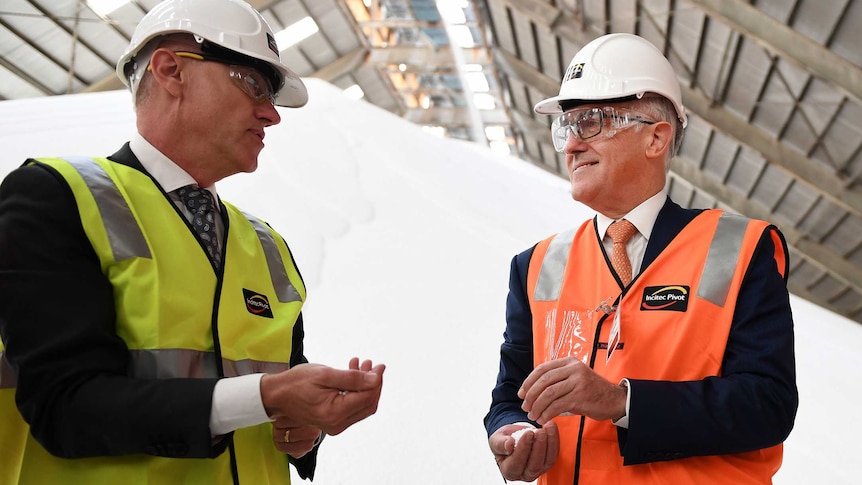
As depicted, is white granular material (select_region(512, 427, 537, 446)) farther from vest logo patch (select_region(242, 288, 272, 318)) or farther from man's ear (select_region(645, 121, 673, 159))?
man's ear (select_region(645, 121, 673, 159))

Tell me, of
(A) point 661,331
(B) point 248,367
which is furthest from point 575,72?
(B) point 248,367

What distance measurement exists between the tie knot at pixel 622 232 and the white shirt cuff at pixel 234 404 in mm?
1133

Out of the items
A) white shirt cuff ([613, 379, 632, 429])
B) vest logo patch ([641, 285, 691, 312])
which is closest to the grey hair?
vest logo patch ([641, 285, 691, 312])

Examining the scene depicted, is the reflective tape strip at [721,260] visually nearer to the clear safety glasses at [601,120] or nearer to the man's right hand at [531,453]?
the clear safety glasses at [601,120]

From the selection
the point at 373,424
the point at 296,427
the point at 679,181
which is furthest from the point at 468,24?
the point at 296,427

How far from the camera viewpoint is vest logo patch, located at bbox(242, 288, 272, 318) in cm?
217

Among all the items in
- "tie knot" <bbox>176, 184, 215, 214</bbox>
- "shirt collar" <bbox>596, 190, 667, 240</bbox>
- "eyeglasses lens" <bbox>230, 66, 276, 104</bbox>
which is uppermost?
"eyeglasses lens" <bbox>230, 66, 276, 104</bbox>

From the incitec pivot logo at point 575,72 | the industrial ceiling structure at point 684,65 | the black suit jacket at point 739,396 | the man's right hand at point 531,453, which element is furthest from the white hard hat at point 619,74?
the industrial ceiling structure at point 684,65

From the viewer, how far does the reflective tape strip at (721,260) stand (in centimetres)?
211

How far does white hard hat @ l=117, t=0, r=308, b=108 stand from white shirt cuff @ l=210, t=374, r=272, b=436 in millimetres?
998

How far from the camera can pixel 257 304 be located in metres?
2.21

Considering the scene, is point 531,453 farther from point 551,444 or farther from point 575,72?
point 575,72

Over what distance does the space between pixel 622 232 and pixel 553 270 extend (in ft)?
0.75

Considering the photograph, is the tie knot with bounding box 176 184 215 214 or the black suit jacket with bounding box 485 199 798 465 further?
the tie knot with bounding box 176 184 215 214
